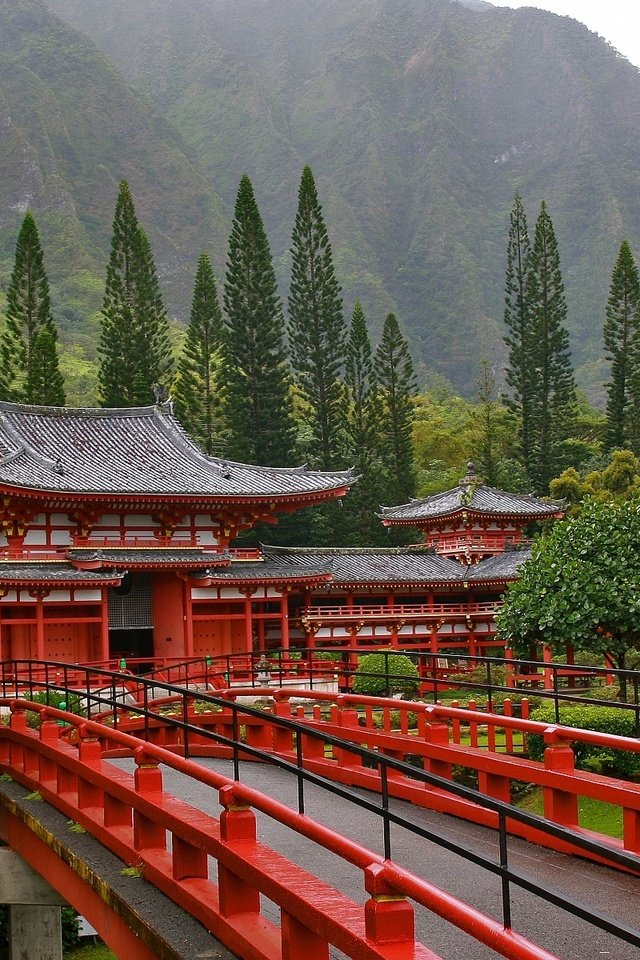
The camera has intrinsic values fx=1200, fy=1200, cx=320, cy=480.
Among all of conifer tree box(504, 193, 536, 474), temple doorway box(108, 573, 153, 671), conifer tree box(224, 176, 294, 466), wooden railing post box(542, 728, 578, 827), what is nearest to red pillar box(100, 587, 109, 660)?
temple doorway box(108, 573, 153, 671)

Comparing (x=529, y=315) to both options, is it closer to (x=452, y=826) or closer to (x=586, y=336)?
(x=452, y=826)

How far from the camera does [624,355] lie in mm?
50094

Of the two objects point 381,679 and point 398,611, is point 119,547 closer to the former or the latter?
point 381,679

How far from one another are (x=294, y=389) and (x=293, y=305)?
21306 mm

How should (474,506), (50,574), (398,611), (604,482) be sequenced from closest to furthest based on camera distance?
(50,574), (398,611), (474,506), (604,482)

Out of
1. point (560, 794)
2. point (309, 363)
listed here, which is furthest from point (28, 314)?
point (560, 794)

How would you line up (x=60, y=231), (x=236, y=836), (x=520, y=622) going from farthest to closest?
1. (x=60, y=231)
2. (x=520, y=622)
3. (x=236, y=836)

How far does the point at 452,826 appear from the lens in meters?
8.46

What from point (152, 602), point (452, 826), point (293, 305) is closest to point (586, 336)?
point (293, 305)

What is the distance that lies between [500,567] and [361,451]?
15.4m

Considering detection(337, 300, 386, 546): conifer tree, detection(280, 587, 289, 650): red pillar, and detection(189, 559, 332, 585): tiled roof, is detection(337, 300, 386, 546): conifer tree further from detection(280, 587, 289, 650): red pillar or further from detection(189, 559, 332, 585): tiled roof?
detection(280, 587, 289, 650): red pillar

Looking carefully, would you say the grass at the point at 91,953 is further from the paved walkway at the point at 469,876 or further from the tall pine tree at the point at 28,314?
the tall pine tree at the point at 28,314

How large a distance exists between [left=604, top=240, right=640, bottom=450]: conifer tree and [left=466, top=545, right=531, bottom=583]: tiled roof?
51.8 feet

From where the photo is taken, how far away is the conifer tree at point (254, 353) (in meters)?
46.3
